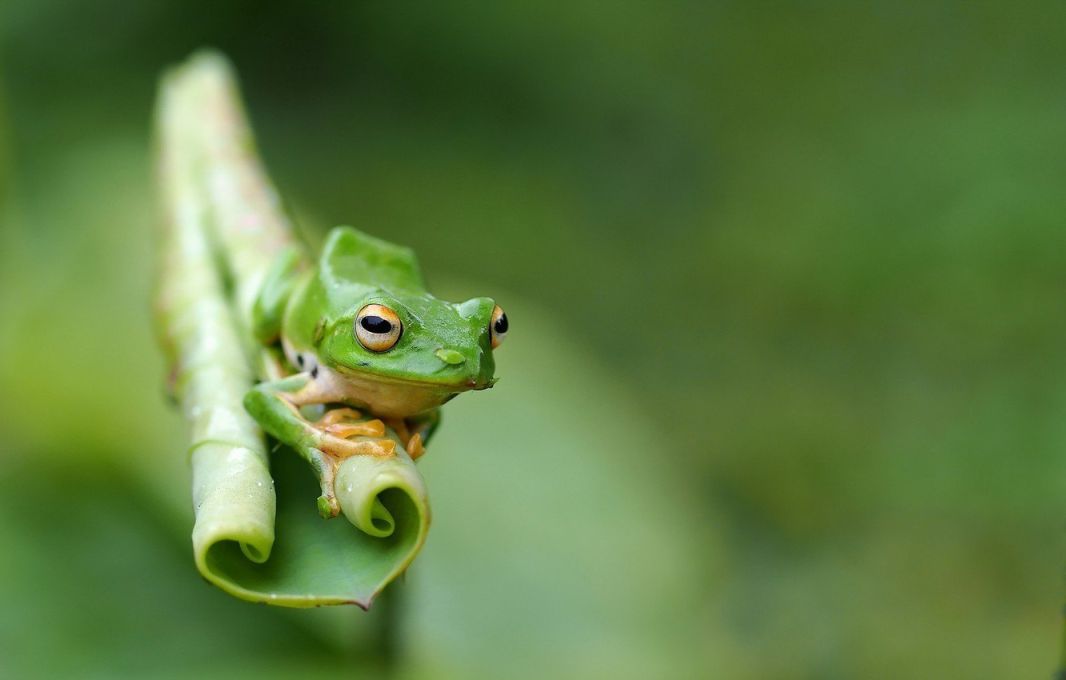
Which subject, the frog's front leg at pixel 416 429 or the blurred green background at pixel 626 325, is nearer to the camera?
the frog's front leg at pixel 416 429

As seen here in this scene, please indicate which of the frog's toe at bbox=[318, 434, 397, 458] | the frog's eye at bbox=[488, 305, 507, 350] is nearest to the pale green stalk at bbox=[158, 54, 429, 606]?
the frog's toe at bbox=[318, 434, 397, 458]

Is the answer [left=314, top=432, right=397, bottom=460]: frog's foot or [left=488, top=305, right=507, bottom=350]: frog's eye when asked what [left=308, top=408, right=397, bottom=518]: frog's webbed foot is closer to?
[left=314, top=432, right=397, bottom=460]: frog's foot

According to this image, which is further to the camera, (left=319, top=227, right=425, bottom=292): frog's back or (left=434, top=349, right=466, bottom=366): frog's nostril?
(left=319, top=227, right=425, bottom=292): frog's back

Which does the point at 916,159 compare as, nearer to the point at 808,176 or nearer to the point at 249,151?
the point at 808,176

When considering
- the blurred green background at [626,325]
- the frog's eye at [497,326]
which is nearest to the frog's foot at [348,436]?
the frog's eye at [497,326]

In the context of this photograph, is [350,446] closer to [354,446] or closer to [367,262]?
[354,446]

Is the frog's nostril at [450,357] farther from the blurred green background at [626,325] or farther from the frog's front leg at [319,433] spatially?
the blurred green background at [626,325]
